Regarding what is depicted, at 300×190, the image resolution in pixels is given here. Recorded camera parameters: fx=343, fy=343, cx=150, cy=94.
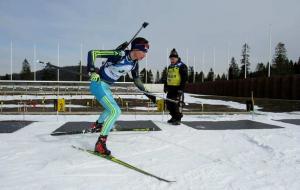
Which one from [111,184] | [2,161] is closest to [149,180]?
[111,184]

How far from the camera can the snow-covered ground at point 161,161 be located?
13.7 feet

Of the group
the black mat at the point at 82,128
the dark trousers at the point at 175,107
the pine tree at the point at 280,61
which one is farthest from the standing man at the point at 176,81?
the pine tree at the point at 280,61

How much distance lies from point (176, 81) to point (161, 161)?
16.4 feet

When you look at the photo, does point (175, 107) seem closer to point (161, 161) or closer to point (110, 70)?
point (110, 70)

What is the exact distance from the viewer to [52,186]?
4.04 m

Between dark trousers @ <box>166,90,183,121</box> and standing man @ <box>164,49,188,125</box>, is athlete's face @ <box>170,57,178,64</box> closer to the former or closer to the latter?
standing man @ <box>164,49,188,125</box>

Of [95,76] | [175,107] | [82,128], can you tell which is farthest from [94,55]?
[175,107]

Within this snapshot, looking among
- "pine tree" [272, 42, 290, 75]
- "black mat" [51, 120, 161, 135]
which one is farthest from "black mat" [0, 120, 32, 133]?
"pine tree" [272, 42, 290, 75]

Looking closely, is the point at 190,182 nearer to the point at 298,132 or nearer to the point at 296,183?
the point at 296,183

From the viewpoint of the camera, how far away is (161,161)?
5340 millimetres

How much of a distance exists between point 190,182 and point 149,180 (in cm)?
51

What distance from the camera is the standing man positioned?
9984mm

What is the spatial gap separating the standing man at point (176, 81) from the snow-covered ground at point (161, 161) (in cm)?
190

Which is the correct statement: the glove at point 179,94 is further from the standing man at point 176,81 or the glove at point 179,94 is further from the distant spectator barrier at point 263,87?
the distant spectator barrier at point 263,87
